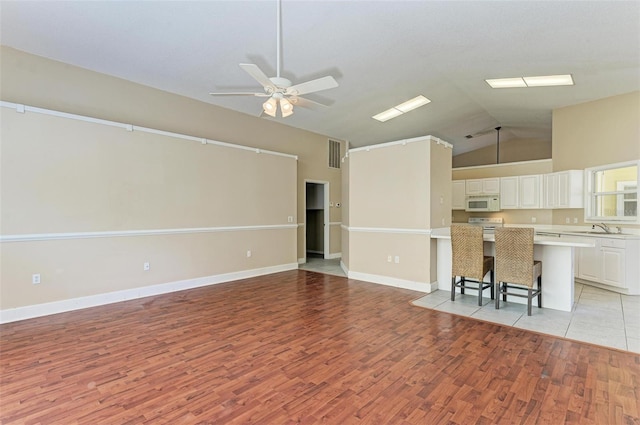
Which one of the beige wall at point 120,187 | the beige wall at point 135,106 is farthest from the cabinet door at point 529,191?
the beige wall at point 120,187

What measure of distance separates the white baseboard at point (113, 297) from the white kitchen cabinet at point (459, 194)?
5868 millimetres

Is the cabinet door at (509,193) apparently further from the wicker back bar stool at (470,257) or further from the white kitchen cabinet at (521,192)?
the wicker back bar stool at (470,257)

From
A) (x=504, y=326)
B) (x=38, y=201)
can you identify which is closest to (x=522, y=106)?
(x=504, y=326)

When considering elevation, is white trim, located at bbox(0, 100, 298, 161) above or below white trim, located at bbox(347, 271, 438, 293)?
above

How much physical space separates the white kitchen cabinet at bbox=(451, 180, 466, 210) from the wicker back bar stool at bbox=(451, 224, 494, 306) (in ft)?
15.1

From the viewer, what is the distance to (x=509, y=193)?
25.3ft

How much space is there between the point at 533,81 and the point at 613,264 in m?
3.28

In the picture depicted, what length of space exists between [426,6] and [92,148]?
4.67 metres

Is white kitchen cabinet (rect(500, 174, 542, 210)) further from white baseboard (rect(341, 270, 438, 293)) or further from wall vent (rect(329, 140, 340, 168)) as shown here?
wall vent (rect(329, 140, 340, 168))

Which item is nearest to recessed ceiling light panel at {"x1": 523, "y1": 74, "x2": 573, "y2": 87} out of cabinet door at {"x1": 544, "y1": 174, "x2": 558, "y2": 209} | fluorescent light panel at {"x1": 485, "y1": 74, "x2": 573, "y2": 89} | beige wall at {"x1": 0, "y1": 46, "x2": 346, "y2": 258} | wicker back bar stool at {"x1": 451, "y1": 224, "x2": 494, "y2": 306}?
fluorescent light panel at {"x1": 485, "y1": 74, "x2": 573, "y2": 89}

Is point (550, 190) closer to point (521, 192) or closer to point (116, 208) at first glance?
point (521, 192)

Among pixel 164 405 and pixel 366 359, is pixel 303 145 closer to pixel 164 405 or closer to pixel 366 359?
pixel 366 359

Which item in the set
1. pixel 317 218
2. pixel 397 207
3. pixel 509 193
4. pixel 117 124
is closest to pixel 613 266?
pixel 509 193

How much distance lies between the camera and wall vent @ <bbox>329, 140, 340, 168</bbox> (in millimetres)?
8498
